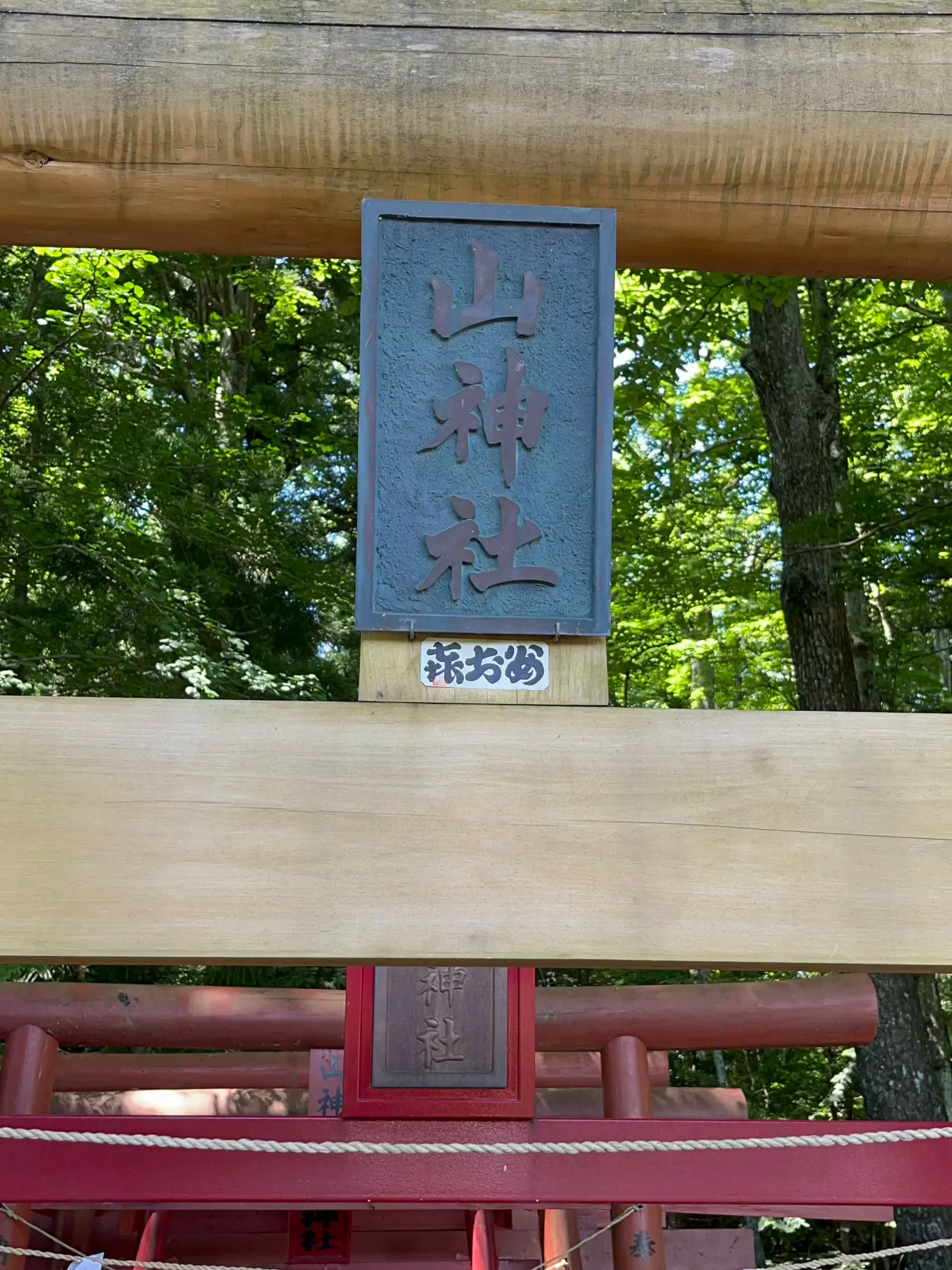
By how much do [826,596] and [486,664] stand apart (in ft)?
19.0

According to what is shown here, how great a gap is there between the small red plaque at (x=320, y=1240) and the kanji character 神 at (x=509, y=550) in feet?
14.2

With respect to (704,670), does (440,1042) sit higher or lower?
lower

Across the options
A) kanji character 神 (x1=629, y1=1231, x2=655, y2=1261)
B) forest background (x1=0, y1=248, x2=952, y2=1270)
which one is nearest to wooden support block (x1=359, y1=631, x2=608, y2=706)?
kanji character 神 (x1=629, y1=1231, x2=655, y2=1261)

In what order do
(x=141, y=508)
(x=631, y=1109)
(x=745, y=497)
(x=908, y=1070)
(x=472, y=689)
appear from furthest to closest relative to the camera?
(x=745, y=497) → (x=141, y=508) → (x=908, y=1070) → (x=631, y=1109) → (x=472, y=689)

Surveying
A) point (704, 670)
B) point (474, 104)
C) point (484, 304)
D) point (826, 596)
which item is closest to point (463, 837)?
point (484, 304)

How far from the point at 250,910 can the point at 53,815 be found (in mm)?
375

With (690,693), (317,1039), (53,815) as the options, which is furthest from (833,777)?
(690,693)

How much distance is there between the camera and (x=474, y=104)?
2.40m

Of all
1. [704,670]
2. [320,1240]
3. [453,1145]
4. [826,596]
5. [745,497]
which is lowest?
[453,1145]

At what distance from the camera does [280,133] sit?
240cm

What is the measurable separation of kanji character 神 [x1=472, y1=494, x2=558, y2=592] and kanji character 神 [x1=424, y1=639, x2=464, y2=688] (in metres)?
0.13

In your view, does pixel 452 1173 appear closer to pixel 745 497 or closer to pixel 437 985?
pixel 437 985

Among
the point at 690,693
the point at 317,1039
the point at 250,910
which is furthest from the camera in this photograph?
the point at 690,693

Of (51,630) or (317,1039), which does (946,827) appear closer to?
(317,1039)
